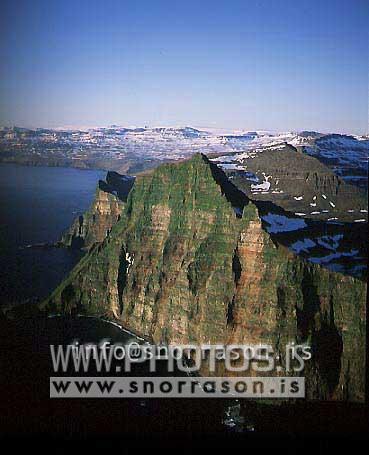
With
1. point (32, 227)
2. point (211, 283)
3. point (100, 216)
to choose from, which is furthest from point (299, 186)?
point (32, 227)

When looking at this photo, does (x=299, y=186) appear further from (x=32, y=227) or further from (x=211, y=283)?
(x=32, y=227)

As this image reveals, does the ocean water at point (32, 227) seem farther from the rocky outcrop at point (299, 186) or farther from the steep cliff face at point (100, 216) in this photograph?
the rocky outcrop at point (299, 186)

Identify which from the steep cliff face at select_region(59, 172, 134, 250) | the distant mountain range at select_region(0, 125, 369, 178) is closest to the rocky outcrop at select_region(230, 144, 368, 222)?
the distant mountain range at select_region(0, 125, 369, 178)

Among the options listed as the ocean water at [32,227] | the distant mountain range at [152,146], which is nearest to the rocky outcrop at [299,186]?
the distant mountain range at [152,146]

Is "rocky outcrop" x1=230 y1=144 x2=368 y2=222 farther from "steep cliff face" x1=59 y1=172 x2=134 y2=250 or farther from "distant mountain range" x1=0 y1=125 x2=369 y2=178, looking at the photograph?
"steep cliff face" x1=59 y1=172 x2=134 y2=250

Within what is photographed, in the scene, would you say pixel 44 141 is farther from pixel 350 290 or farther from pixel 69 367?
pixel 350 290

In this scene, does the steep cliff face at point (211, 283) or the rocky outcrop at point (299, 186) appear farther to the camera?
the rocky outcrop at point (299, 186)
